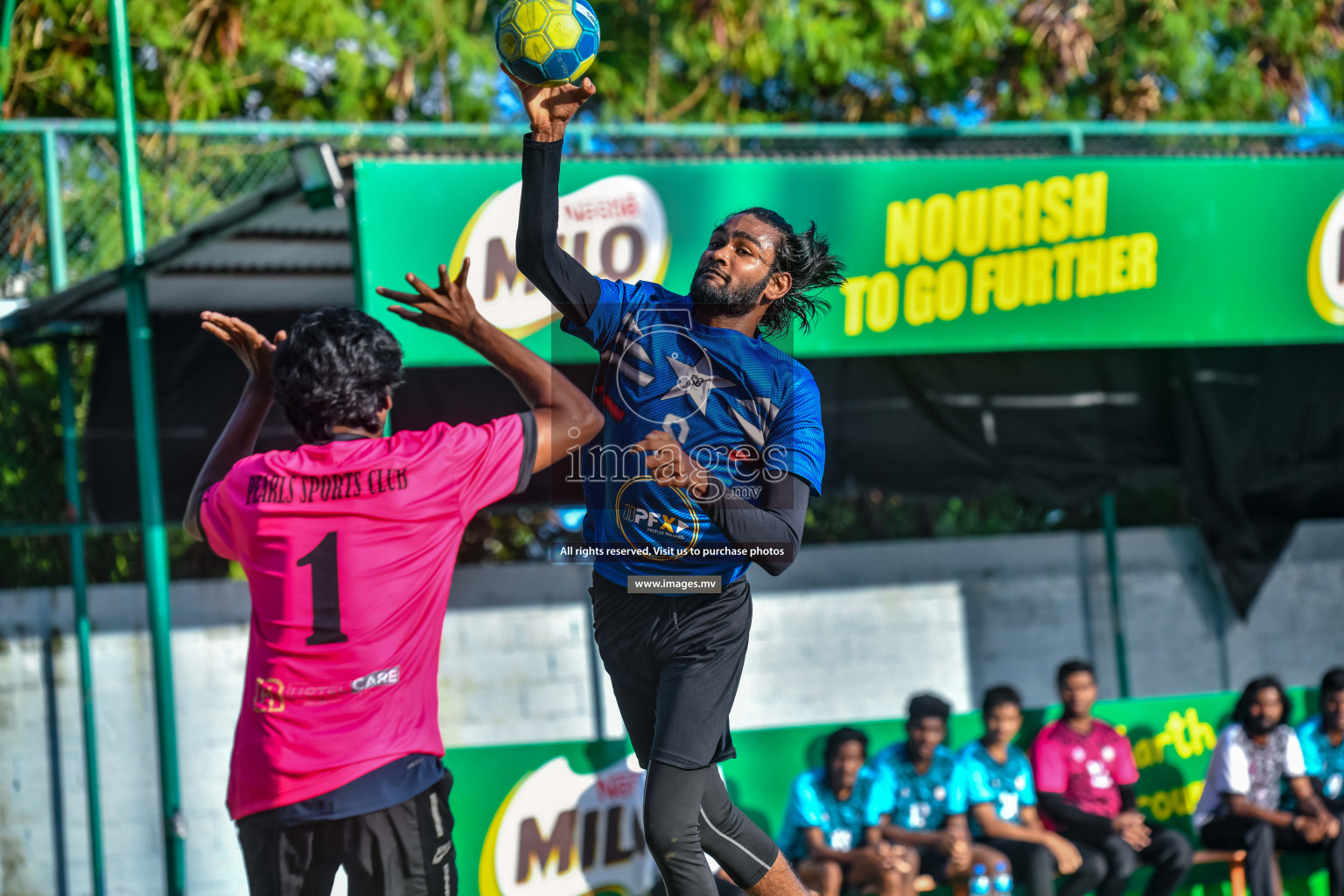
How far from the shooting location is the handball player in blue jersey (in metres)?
2.93

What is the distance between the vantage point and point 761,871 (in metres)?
3.15

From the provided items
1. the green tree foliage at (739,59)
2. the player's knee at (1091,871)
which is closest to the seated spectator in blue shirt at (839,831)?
the player's knee at (1091,871)

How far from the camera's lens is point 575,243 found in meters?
5.31

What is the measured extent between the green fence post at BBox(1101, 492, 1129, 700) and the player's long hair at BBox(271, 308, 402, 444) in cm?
→ 661

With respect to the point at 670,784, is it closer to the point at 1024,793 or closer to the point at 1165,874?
the point at 1024,793

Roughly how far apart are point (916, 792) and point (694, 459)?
12.2 ft

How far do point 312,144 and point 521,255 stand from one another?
7.55 feet

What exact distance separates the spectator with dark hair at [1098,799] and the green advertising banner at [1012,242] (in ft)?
6.27

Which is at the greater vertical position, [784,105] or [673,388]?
[784,105]

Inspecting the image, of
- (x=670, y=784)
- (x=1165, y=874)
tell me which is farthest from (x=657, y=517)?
(x=1165, y=874)

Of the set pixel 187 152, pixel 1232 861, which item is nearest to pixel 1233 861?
pixel 1232 861

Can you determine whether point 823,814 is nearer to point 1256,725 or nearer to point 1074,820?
point 1074,820

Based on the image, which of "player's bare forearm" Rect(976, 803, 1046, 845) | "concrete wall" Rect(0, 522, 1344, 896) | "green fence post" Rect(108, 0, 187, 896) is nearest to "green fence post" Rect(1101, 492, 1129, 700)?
"concrete wall" Rect(0, 522, 1344, 896)

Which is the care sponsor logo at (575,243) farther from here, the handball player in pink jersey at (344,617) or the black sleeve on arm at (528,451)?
the handball player in pink jersey at (344,617)
